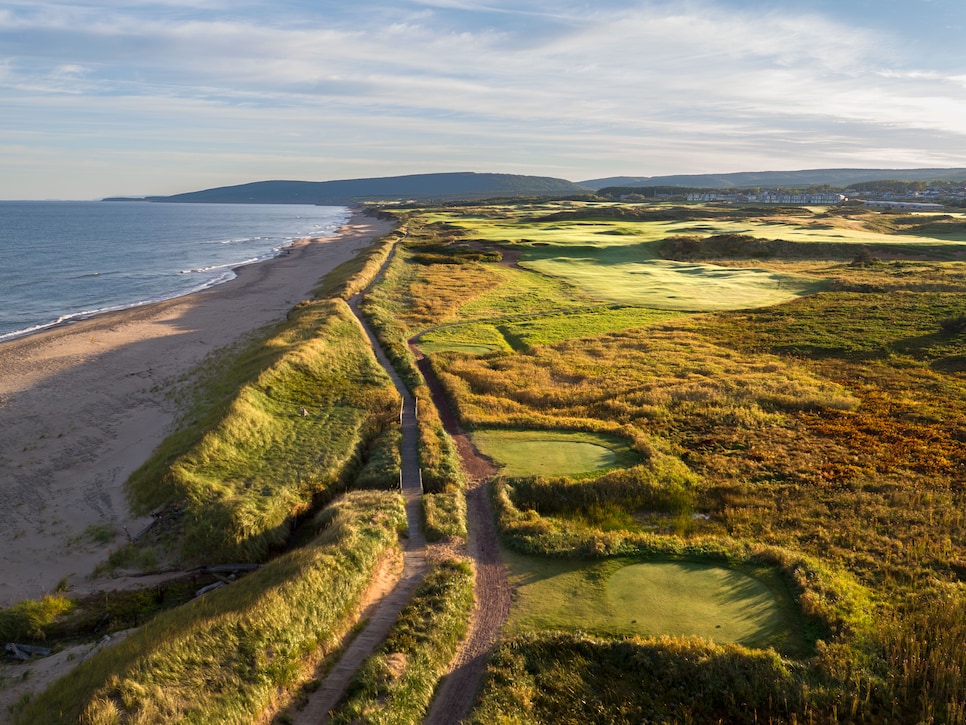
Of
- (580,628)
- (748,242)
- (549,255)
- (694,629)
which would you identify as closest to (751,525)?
(694,629)

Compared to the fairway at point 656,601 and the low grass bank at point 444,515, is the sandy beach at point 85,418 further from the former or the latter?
the fairway at point 656,601

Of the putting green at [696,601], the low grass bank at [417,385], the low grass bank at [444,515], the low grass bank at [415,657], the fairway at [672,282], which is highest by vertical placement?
the fairway at [672,282]

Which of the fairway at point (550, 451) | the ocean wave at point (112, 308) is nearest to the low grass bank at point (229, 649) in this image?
the fairway at point (550, 451)

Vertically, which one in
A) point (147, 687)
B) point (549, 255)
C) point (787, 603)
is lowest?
point (787, 603)

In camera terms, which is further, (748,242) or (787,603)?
(748,242)

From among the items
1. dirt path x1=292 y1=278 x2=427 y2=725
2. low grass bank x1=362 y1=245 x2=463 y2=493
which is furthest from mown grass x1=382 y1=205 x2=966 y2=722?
dirt path x1=292 y1=278 x2=427 y2=725

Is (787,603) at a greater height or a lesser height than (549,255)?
lesser

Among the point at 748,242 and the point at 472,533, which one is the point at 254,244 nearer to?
the point at 748,242
